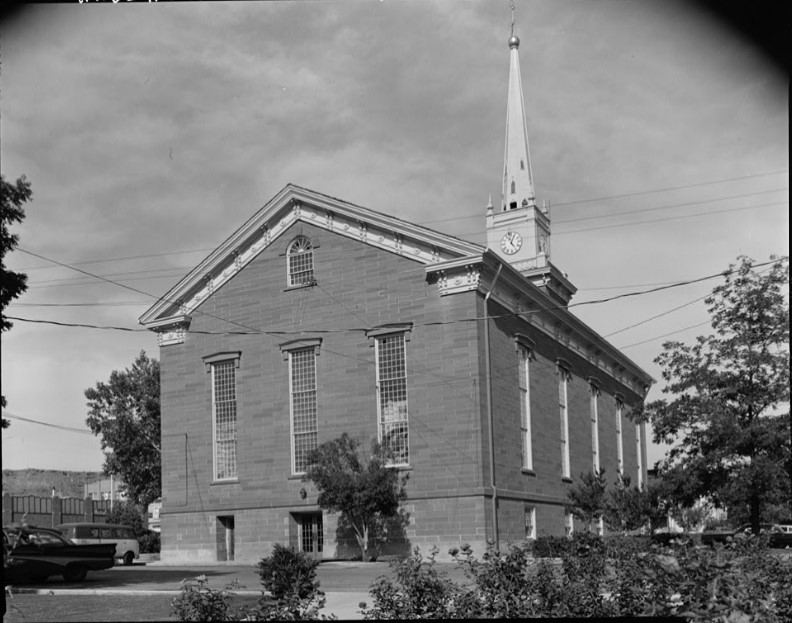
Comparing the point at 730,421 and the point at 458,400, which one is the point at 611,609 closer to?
the point at 730,421

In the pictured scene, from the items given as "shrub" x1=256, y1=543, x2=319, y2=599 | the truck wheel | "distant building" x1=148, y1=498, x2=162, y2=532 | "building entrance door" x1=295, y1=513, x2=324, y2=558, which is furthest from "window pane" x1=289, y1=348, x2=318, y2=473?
"shrub" x1=256, y1=543, x2=319, y2=599

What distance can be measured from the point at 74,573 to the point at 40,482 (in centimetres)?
718

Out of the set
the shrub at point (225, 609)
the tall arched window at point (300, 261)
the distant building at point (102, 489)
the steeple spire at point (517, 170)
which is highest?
the steeple spire at point (517, 170)

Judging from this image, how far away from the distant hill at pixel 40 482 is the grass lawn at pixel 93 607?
4.84ft

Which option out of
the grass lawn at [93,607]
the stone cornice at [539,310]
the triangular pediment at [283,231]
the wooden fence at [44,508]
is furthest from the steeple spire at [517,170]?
the grass lawn at [93,607]

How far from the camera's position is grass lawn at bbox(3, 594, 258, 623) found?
11.5 meters

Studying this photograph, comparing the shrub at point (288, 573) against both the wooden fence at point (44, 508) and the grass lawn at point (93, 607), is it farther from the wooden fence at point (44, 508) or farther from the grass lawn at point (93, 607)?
the wooden fence at point (44, 508)

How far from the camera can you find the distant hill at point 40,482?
39.2ft

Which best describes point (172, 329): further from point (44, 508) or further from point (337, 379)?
point (44, 508)

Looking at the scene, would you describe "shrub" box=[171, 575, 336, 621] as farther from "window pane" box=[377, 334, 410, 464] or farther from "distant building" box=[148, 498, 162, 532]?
"distant building" box=[148, 498, 162, 532]

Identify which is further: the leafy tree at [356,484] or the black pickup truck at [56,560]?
the leafy tree at [356,484]

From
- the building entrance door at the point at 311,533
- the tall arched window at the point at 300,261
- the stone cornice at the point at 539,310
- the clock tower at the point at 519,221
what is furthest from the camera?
the clock tower at the point at 519,221

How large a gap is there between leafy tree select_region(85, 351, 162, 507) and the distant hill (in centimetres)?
738

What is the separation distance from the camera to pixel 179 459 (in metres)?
20.2
